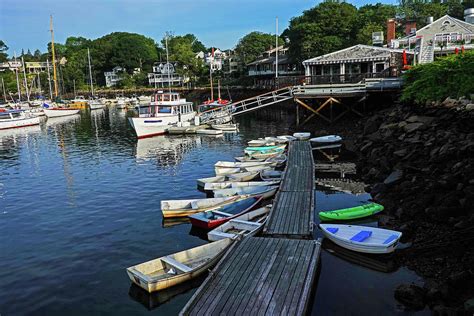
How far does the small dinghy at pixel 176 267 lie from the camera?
11.7 m

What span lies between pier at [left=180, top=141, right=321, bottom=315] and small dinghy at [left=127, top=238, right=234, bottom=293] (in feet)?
2.06

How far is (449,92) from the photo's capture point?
23.6 meters

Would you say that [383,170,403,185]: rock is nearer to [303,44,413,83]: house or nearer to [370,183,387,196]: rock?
[370,183,387,196]: rock

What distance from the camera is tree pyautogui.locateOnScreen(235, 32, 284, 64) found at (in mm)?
103438

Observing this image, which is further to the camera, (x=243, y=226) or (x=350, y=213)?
(x=350, y=213)

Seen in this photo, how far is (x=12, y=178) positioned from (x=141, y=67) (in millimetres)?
125695

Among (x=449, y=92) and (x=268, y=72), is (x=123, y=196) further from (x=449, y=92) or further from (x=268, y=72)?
(x=268, y=72)

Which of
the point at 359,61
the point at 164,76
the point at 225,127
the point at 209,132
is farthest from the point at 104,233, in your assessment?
the point at 164,76

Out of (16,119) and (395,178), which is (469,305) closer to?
(395,178)

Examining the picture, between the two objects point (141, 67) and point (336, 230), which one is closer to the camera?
point (336, 230)

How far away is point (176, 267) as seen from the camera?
12.1m

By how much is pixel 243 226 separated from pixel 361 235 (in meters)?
4.14

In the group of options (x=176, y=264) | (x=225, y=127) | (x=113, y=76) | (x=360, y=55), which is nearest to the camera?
(x=176, y=264)

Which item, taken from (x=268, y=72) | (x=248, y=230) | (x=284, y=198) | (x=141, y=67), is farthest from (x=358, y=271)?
(x=141, y=67)
